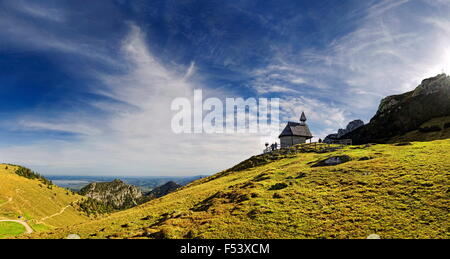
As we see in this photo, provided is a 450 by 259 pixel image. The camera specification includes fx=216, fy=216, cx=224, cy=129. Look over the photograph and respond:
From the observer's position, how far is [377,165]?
3044 centimetres

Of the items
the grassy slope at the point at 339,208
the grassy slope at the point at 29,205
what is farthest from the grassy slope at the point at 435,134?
the grassy slope at the point at 29,205

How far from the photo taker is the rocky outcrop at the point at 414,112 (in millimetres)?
95000

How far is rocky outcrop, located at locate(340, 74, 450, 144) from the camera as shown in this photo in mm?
95000

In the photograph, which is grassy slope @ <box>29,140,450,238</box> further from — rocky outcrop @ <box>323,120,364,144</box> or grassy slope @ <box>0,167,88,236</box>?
rocky outcrop @ <box>323,120,364,144</box>

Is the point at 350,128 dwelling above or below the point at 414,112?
below

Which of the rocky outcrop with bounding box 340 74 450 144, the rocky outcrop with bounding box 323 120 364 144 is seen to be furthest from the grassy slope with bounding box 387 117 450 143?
the rocky outcrop with bounding box 323 120 364 144

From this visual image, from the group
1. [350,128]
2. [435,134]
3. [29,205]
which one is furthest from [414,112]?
[29,205]

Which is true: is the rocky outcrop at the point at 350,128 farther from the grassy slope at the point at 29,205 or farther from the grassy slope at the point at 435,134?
the grassy slope at the point at 29,205

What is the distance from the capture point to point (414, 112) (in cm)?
10106

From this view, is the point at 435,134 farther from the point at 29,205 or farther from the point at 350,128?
the point at 29,205

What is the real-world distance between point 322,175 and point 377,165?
7.43m

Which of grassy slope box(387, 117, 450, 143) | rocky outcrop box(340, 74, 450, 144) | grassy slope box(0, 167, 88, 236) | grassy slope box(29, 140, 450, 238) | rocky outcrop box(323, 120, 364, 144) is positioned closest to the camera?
grassy slope box(29, 140, 450, 238)
